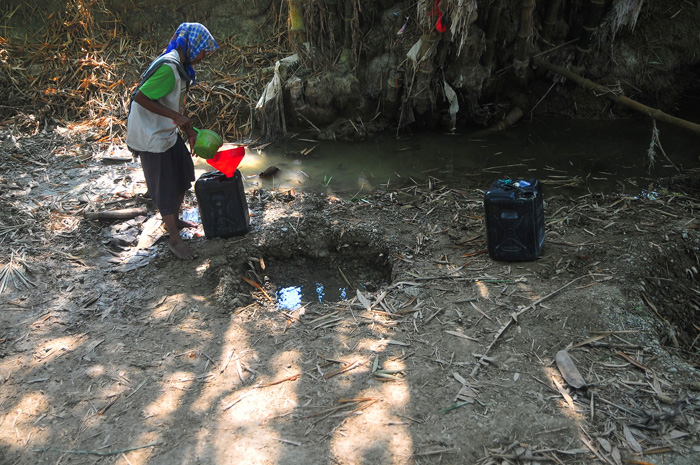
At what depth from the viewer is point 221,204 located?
4082 mm

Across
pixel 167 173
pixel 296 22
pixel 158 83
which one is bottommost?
pixel 167 173

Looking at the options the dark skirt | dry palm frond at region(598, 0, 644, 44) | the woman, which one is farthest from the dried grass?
dry palm frond at region(598, 0, 644, 44)

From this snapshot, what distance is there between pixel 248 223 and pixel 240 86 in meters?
3.49

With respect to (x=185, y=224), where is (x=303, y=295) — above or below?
below

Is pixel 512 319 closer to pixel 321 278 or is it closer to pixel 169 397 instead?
pixel 321 278

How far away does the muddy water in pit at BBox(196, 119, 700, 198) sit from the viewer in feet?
17.5

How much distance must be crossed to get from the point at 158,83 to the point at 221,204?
104 centimetres

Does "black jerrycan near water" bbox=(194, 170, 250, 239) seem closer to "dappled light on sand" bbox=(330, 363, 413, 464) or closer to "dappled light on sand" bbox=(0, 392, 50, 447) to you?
"dappled light on sand" bbox=(0, 392, 50, 447)

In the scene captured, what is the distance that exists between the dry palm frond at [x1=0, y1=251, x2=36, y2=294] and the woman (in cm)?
101

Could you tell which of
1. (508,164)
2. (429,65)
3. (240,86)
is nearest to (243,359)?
(508,164)

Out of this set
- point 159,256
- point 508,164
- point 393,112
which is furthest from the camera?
point 393,112

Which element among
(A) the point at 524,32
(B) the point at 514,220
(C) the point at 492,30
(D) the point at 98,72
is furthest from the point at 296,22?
(B) the point at 514,220

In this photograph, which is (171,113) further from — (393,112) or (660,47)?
(660,47)

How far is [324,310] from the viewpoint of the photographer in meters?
3.48
